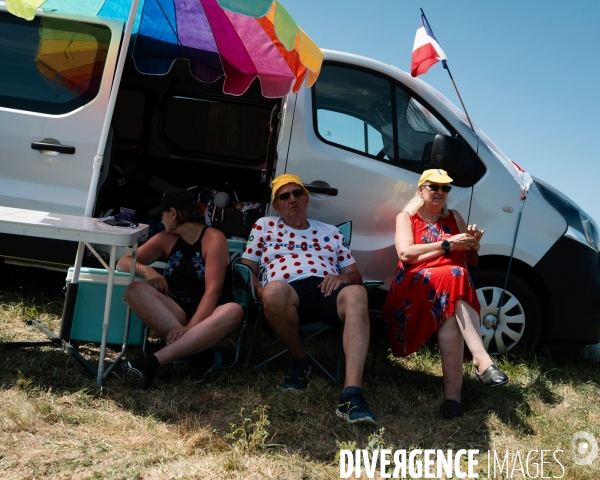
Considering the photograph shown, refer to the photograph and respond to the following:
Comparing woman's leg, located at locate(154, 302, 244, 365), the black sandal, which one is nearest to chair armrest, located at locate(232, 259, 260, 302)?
woman's leg, located at locate(154, 302, 244, 365)

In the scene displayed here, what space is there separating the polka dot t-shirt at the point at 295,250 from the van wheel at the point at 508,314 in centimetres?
95

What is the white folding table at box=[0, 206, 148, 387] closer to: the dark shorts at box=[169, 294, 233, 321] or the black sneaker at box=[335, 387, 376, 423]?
the dark shorts at box=[169, 294, 233, 321]

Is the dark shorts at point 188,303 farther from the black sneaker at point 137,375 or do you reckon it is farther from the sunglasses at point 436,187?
the sunglasses at point 436,187

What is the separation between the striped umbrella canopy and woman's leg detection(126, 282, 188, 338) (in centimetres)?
130

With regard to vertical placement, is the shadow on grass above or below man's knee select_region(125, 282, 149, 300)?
below

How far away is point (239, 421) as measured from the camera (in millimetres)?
2811

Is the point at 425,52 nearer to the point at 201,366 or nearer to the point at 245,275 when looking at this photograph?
the point at 245,275

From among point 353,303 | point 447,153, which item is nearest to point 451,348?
point 353,303

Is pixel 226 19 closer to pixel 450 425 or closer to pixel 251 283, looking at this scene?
pixel 251 283

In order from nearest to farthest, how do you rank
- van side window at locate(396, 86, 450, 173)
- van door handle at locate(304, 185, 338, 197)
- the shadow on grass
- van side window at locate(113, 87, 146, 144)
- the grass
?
1. the grass
2. the shadow on grass
3. van door handle at locate(304, 185, 338, 197)
4. van side window at locate(396, 86, 450, 173)
5. van side window at locate(113, 87, 146, 144)

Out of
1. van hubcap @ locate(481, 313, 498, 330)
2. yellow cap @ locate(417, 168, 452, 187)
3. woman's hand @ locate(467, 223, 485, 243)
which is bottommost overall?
van hubcap @ locate(481, 313, 498, 330)

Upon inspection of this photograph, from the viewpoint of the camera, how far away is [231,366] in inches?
137

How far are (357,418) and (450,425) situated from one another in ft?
1.60

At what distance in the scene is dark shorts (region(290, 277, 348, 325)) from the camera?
11.1 feet
